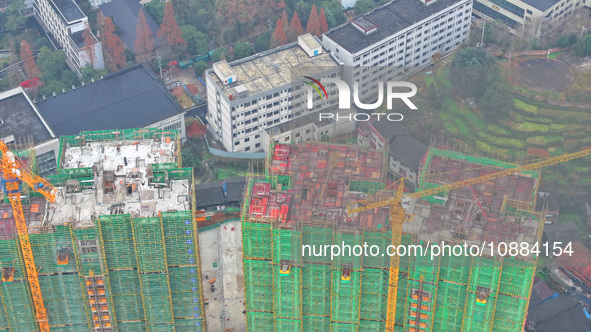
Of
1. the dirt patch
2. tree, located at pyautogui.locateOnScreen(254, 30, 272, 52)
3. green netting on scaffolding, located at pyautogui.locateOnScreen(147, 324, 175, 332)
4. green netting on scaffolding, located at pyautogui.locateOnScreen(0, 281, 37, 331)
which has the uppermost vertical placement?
tree, located at pyautogui.locateOnScreen(254, 30, 272, 52)

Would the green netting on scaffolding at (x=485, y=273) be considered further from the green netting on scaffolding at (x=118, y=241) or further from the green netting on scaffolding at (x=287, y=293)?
the green netting on scaffolding at (x=118, y=241)

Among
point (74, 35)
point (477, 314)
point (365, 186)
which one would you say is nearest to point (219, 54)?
point (74, 35)

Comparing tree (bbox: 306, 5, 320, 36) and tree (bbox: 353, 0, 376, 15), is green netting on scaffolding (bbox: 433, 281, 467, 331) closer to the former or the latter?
tree (bbox: 306, 5, 320, 36)

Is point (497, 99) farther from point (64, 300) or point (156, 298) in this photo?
point (64, 300)

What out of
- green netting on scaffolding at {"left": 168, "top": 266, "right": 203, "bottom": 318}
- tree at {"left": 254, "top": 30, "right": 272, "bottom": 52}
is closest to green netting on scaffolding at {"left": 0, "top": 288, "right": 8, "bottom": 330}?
green netting on scaffolding at {"left": 168, "top": 266, "right": 203, "bottom": 318}

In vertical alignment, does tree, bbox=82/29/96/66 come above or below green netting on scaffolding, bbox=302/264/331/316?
above
